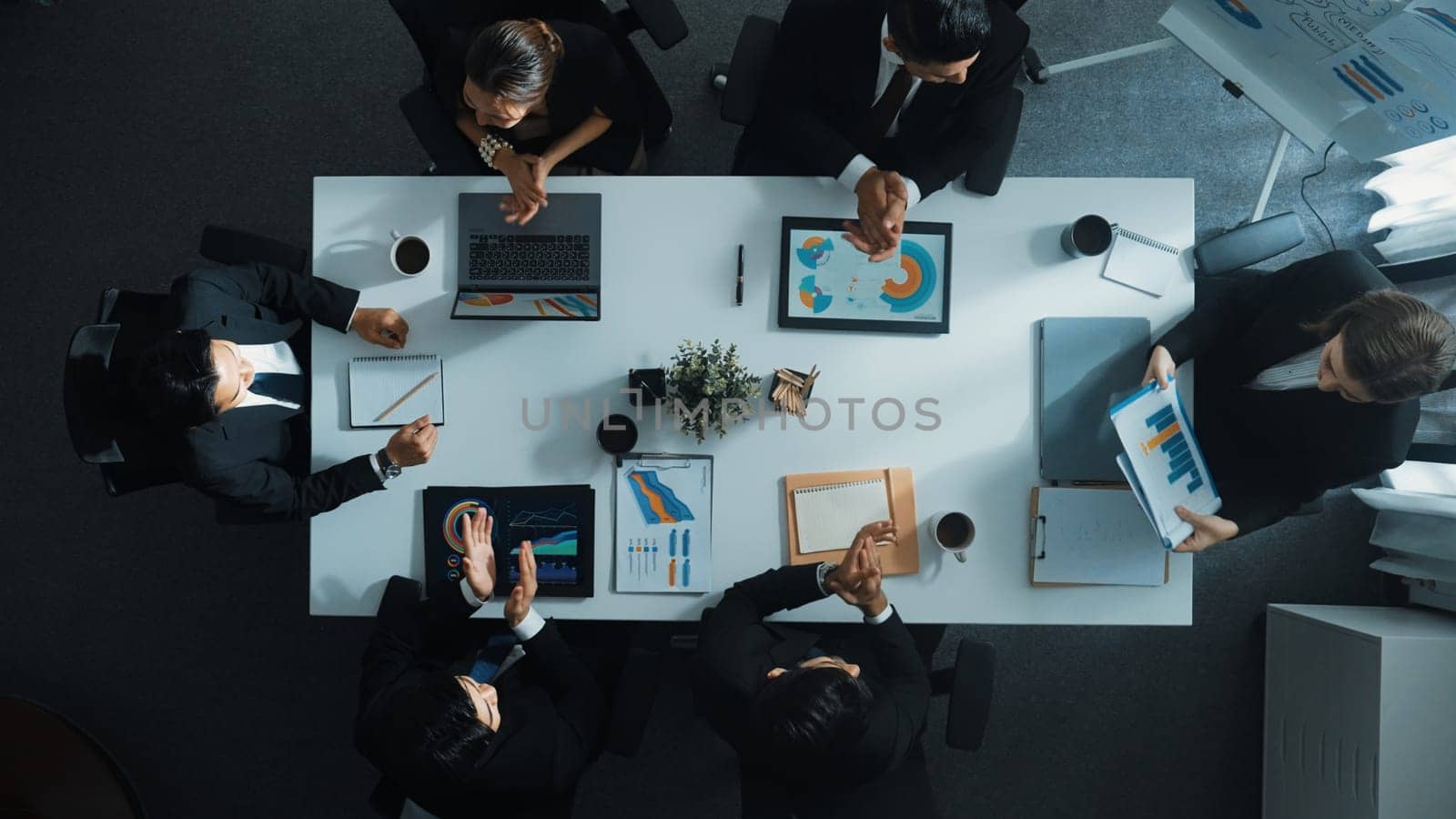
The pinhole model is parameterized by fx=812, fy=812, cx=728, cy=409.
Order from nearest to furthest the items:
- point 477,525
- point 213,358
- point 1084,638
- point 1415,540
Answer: point 213,358, point 477,525, point 1415,540, point 1084,638

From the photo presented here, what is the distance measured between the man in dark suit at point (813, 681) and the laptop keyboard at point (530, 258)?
33.9 inches

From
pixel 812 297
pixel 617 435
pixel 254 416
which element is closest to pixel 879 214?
pixel 812 297

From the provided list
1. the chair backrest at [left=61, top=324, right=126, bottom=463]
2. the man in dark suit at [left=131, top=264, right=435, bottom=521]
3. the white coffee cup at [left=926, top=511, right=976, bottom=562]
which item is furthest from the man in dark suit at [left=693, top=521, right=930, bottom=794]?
the chair backrest at [left=61, top=324, right=126, bottom=463]

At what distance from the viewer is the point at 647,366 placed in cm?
197

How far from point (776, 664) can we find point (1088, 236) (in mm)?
1254

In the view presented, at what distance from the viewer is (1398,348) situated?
1603 millimetres

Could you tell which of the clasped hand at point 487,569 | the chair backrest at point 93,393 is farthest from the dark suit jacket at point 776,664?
the chair backrest at point 93,393

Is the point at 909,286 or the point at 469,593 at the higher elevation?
the point at 909,286

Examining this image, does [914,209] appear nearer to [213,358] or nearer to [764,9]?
[764,9]

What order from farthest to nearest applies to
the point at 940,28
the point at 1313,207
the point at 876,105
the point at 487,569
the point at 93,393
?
the point at 1313,207 < the point at 876,105 < the point at 487,569 < the point at 93,393 < the point at 940,28

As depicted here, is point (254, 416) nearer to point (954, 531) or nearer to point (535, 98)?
point (535, 98)

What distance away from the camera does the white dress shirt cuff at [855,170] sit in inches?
75.0

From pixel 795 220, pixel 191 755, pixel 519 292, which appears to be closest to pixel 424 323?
pixel 519 292

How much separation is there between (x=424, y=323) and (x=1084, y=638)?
7.46ft
